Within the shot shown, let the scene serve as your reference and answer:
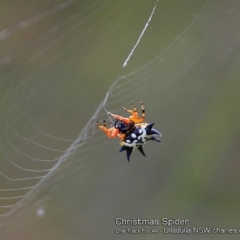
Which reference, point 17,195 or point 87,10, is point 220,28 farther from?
point 17,195

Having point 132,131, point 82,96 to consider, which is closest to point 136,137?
point 132,131

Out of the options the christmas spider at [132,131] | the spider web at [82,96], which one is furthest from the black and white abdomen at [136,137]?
the spider web at [82,96]

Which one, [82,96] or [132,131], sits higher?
[82,96]

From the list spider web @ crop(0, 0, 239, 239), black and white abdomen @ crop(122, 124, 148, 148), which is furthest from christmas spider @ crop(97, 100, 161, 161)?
spider web @ crop(0, 0, 239, 239)

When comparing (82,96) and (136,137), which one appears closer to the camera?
(136,137)

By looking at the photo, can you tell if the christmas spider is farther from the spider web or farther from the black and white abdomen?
the spider web

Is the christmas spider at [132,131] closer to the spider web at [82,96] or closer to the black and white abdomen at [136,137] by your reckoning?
the black and white abdomen at [136,137]

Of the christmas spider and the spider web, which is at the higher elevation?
the spider web

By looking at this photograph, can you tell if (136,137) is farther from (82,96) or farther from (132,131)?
(82,96)
